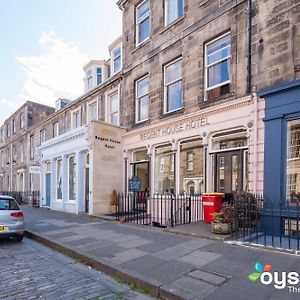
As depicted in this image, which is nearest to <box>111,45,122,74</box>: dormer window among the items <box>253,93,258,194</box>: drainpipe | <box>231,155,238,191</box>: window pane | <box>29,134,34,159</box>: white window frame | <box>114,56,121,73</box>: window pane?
<box>114,56,121,73</box>: window pane

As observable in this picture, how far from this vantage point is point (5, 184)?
35438 millimetres

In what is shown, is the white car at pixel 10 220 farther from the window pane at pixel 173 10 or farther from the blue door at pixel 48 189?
the blue door at pixel 48 189

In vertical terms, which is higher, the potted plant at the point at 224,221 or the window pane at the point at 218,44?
the window pane at the point at 218,44

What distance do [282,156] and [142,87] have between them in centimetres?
823

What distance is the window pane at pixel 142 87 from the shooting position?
46.5ft

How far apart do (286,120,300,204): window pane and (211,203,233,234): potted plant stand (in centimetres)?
173

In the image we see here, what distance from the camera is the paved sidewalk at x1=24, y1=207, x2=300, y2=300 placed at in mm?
4617

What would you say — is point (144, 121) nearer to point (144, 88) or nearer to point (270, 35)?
point (144, 88)

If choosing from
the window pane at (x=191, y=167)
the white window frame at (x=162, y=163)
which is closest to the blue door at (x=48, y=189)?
the white window frame at (x=162, y=163)

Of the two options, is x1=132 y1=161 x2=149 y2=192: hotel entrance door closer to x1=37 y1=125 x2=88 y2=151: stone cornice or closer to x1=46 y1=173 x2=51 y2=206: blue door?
x1=37 y1=125 x2=88 y2=151: stone cornice

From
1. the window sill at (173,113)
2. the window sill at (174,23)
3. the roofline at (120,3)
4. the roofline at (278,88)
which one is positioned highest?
the roofline at (120,3)

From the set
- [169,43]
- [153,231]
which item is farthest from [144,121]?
[153,231]

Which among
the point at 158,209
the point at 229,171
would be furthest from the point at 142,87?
the point at 229,171

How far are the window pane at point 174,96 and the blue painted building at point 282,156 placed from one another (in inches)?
173
